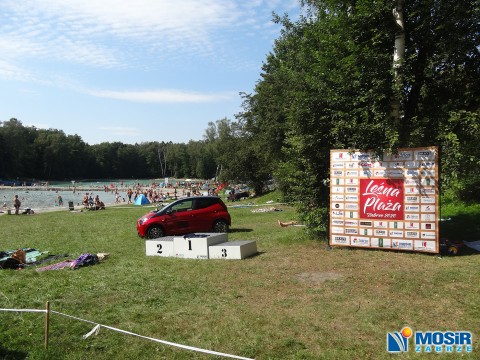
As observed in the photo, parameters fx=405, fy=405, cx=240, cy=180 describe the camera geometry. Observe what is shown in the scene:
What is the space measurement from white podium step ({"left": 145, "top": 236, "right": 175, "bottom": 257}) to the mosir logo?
18.7 feet

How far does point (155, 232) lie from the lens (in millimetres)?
15727

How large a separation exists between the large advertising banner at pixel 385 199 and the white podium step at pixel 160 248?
483cm

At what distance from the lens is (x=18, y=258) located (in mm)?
11617

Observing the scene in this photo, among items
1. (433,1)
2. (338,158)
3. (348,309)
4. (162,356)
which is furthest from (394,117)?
(162,356)

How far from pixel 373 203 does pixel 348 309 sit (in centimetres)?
494

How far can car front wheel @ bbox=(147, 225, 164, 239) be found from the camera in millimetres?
15703

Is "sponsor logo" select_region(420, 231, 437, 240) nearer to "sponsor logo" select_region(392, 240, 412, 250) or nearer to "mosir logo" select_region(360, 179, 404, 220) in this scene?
"sponsor logo" select_region(392, 240, 412, 250)

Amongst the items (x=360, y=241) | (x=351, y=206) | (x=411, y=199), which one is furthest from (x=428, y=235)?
(x=351, y=206)

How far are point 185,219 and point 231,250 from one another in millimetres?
5069

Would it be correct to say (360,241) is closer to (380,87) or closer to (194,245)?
(380,87)

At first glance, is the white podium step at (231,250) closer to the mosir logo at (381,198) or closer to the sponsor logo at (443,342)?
the mosir logo at (381,198)

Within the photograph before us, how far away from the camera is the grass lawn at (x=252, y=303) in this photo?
18.9ft

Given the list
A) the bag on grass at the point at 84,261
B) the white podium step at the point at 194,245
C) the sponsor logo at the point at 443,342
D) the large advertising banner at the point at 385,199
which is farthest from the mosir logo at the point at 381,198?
the bag on grass at the point at 84,261

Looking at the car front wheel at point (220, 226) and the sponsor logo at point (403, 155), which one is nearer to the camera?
the sponsor logo at point (403, 155)
